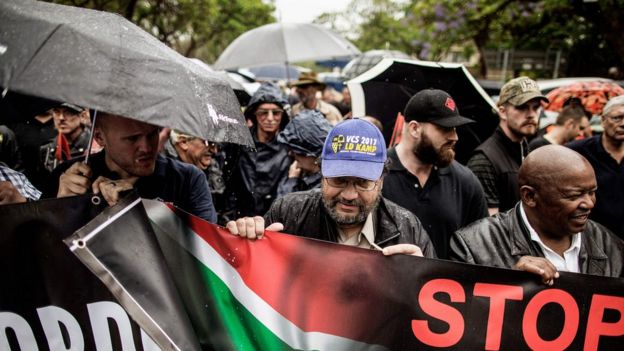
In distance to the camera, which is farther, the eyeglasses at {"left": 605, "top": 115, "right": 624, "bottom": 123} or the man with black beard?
the eyeglasses at {"left": 605, "top": 115, "right": 624, "bottom": 123}

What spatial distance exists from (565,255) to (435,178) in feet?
3.71

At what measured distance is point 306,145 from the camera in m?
4.25

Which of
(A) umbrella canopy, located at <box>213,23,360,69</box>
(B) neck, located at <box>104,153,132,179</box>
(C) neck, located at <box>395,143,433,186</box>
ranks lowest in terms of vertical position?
(C) neck, located at <box>395,143,433,186</box>

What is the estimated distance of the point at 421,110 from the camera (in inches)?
147

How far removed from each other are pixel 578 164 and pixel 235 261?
1673 mm

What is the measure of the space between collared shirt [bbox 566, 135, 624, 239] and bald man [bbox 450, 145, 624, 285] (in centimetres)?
154

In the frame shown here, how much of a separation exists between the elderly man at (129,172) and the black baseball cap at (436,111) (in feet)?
5.57

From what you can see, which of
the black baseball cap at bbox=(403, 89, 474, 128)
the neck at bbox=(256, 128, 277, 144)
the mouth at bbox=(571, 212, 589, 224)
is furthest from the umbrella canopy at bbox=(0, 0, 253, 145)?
the neck at bbox=(256, 128, 277, 144)

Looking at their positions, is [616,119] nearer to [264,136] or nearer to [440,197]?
[440,197]

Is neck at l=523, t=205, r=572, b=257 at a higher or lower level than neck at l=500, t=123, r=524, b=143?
lower

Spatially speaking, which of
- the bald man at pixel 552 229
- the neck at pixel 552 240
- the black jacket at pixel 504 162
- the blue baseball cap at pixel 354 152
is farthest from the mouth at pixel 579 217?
the black jacket at pixel 504 162

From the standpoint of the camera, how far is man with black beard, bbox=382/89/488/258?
11.7 ft

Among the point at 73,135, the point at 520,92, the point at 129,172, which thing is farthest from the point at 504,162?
the point at 73,135

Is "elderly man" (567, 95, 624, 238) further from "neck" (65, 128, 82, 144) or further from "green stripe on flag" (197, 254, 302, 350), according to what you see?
"neck" (65, 128, 82, 144)
